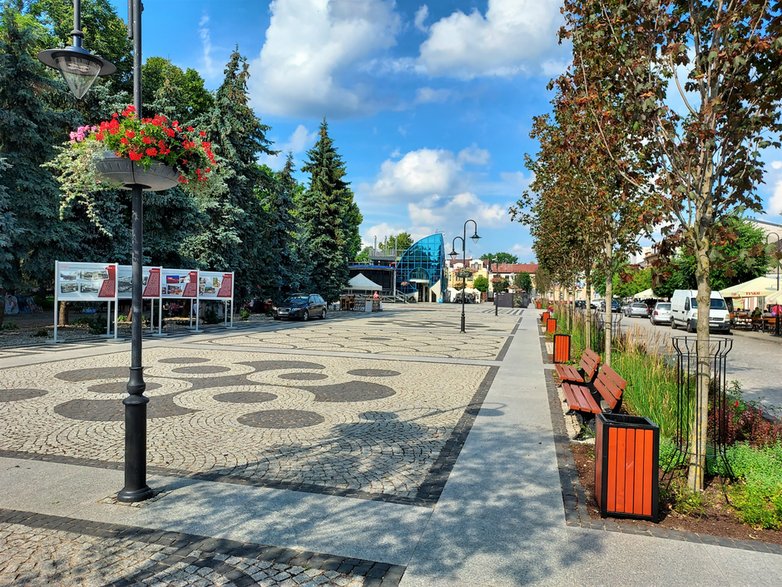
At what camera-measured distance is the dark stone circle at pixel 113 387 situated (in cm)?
929

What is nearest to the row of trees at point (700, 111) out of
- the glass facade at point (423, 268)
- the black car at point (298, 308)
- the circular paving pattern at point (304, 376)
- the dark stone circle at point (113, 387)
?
the circular paving pattern at point (304, 376)

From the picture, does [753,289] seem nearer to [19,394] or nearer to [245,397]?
[245,397]

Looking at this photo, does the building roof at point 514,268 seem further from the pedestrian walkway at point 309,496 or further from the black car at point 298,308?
the pedestrian walkway at point 309,496

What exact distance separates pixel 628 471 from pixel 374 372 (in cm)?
806

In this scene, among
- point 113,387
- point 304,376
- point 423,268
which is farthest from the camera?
point 423,268

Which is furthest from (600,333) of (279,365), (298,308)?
(298,308)

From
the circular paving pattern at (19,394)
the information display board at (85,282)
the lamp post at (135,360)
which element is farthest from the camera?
the information display board at (85,282)

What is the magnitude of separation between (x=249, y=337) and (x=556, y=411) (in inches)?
556

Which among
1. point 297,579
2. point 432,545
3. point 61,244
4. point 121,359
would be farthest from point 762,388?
point 61,244

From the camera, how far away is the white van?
91.0 ft

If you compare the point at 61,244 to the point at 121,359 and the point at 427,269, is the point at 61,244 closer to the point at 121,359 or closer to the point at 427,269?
the point at 121,359

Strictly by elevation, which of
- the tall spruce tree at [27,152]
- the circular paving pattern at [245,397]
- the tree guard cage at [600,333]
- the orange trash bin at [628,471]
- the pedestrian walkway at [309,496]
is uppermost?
the tall spruce tree at [27,152]

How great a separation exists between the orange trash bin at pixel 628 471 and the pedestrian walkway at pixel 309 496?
36 centimetres

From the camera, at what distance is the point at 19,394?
8.78 meters
